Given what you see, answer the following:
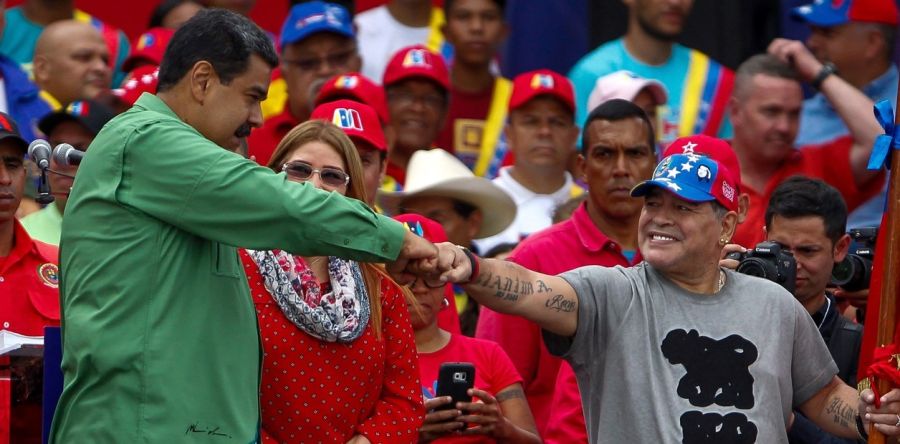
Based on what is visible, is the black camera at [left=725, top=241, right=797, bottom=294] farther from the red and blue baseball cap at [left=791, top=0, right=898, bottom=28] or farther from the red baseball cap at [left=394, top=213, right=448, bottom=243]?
the red and blue baseball cap at [left=791, top=0, right=898, bottom=28]

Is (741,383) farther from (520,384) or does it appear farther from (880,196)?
(880,196)

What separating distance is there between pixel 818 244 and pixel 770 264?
78cm

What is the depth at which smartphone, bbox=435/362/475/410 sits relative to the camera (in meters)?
5.75

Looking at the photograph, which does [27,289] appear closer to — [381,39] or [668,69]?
[381,39]

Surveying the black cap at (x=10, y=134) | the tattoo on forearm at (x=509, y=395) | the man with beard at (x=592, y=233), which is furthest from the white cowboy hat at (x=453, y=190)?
the black cap at (x=10, y=134)

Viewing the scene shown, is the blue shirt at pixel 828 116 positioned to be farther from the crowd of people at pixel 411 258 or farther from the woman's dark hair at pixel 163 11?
the woman's dark hair at pixel 163 11

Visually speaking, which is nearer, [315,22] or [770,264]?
[770,264]

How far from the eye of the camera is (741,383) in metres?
5.24

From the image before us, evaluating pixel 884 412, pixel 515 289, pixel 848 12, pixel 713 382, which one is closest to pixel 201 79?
pixel 515 289

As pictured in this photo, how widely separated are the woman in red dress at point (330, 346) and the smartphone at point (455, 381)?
0.37 metres

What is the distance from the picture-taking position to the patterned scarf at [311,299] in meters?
5.04

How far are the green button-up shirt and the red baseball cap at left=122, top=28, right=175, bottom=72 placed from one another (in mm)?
4030

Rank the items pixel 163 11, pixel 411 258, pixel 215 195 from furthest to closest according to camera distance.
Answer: pixel 163 11, pixel 411 258, pixel 215 195
